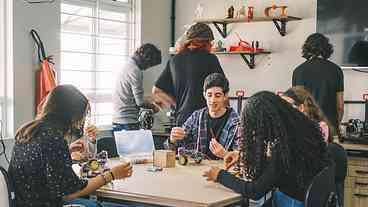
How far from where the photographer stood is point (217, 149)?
3.24m

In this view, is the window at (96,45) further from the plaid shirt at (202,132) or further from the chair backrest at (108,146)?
the plaid shirt at (202,132)

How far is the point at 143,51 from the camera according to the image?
179 inches

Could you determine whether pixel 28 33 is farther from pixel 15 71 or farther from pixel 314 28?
pixel 314 28

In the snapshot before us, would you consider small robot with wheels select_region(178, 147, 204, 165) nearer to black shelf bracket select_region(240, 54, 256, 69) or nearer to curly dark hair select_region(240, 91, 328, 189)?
curly dark hair select_region(240, 91, 328, 189)

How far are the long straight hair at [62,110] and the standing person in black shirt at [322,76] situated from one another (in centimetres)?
228

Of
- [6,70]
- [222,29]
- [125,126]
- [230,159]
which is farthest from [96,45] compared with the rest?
[230,159]

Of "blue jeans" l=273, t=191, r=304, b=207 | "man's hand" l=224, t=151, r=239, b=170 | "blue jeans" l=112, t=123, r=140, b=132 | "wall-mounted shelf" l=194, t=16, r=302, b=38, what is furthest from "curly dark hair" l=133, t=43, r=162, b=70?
"blue jeans" l=273, t=191, r=304, b=207

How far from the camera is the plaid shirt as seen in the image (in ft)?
10.9

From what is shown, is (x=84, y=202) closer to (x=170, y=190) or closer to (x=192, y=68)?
(x=170, y=190)

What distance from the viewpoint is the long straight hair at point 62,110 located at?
7.95 feet

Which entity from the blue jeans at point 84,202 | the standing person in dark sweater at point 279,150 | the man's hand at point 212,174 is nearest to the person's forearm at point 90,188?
the blue jeans at point 84,202

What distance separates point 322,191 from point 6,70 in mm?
2846

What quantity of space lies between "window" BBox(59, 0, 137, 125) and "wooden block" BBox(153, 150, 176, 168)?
1.81m

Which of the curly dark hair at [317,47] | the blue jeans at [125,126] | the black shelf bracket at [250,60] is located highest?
the curly dark hair at [317,47]
